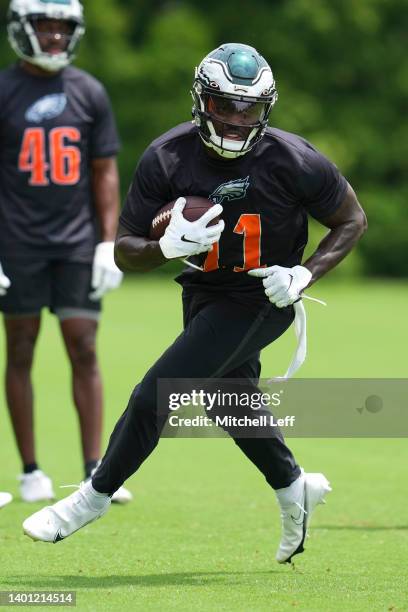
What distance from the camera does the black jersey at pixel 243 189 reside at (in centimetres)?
495

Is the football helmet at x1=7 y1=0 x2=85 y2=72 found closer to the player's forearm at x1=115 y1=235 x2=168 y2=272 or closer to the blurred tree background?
the player's forearm at x1=115 y1=235 x2=168 y2=272

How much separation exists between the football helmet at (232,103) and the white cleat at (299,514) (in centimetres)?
137

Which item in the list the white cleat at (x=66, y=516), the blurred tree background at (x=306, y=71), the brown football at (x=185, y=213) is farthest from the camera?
the blurred tree background at (x=306, y=71)

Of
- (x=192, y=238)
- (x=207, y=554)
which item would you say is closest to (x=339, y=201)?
(x=192, y=238)

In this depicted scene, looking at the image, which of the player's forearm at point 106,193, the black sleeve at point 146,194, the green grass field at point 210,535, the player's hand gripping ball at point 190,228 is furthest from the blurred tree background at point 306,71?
the player's hand gripping ball at point 190,228

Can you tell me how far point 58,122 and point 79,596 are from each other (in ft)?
10.3

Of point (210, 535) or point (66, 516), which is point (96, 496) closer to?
point (66, 516)

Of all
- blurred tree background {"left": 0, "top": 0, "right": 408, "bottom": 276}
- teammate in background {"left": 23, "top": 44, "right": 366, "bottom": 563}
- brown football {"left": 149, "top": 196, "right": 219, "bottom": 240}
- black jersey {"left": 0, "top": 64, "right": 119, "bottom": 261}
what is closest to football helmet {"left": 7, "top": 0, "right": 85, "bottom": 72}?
black jersey {"left": 0, "top": 64, "right": 119, "bottom": 261}

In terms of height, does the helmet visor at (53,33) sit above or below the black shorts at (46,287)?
above

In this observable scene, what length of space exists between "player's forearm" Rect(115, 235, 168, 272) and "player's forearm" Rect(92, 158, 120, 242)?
197cm

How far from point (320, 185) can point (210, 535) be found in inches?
70.1

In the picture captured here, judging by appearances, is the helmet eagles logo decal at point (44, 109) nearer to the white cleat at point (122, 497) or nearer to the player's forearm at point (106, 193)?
the player's forearm at point (106, 193)

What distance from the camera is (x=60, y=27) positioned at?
6.92m

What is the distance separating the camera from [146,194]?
16.4ft
